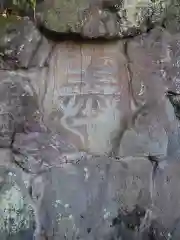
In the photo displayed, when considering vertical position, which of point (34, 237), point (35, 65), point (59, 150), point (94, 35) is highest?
point (94, 35)

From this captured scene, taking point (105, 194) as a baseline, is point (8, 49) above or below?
above

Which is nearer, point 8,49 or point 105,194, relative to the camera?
point 8,49

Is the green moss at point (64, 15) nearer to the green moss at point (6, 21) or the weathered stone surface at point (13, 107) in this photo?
the green moss at point (6, 21)

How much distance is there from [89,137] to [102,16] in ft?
1.47

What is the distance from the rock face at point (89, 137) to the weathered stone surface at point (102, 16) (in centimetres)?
5

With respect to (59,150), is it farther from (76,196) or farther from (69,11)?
(69,11)

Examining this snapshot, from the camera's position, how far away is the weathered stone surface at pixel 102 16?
1799mm

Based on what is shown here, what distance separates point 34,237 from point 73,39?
74 centimetres

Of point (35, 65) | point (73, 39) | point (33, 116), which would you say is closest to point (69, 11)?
point (73, 39)

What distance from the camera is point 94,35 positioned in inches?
72.4

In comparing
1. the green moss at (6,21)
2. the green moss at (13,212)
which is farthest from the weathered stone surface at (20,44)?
the green moss at (13,212)

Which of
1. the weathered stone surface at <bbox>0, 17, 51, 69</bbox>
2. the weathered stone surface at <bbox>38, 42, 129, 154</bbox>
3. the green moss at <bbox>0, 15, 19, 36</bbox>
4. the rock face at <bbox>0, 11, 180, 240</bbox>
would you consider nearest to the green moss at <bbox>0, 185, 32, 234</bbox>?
the rock face at <bbox>0, 11, 180, 240</bbox>

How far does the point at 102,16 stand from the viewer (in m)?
1.83

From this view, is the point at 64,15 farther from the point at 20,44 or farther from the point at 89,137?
the point at 89,137
